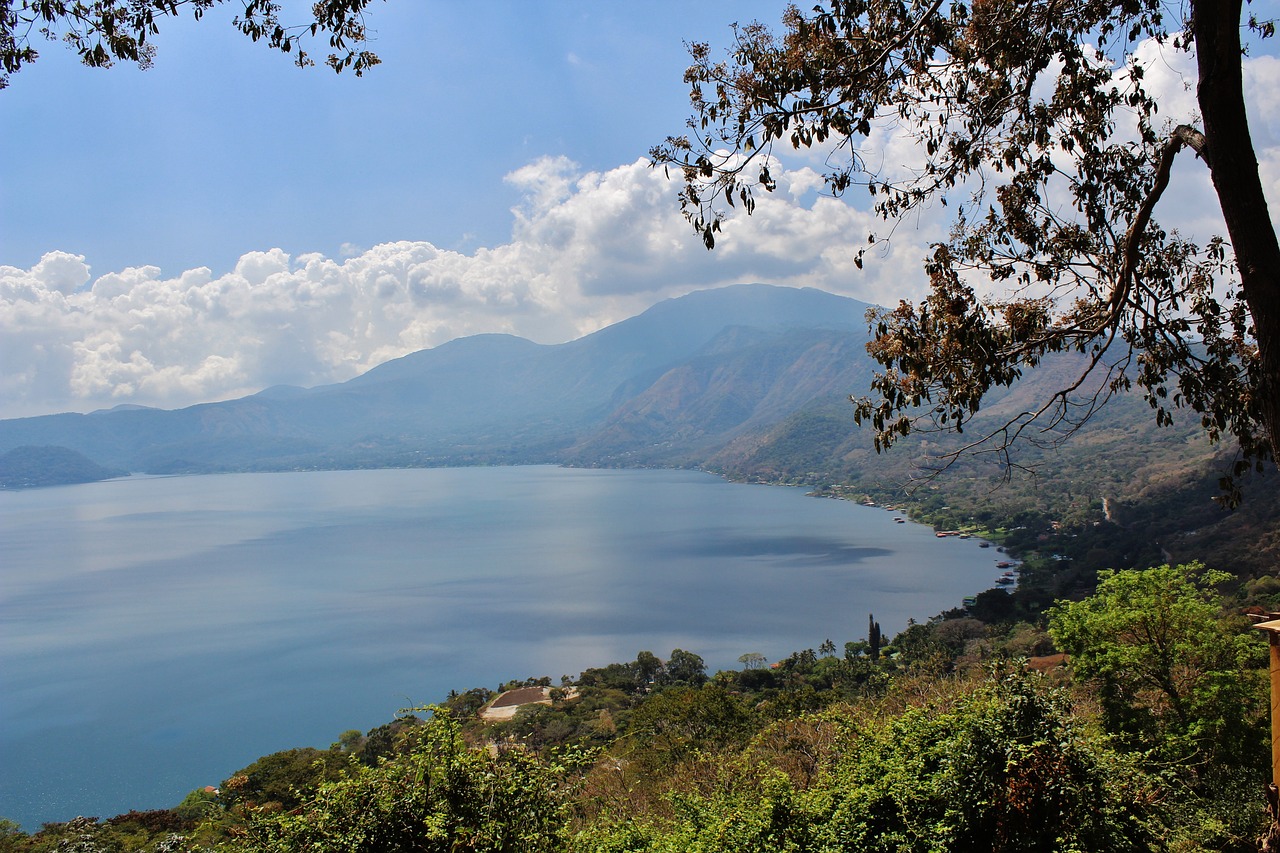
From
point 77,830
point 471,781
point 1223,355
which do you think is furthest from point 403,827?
point 77,830

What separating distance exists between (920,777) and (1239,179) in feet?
12.7

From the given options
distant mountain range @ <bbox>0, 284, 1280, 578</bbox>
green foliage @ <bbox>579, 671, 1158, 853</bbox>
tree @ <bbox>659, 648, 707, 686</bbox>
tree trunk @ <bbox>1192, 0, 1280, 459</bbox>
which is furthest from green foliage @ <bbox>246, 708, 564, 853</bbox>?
tree @ <bbox>659, 648, 707, 686</bbox>

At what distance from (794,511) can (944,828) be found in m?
71.1

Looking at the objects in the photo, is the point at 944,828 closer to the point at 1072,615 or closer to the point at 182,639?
the point at 1072,615

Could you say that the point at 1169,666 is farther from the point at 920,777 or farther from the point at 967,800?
the point at 967,800

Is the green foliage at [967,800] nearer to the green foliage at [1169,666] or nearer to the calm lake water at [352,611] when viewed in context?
the green foliage at [1169,666]

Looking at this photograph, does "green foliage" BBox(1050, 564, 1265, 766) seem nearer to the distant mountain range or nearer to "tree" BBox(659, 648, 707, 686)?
the distant mountain range

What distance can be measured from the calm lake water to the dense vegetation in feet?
19.2

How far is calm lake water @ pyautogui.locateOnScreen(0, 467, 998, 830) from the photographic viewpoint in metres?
24.2

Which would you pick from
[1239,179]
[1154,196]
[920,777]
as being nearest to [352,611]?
[920,777]

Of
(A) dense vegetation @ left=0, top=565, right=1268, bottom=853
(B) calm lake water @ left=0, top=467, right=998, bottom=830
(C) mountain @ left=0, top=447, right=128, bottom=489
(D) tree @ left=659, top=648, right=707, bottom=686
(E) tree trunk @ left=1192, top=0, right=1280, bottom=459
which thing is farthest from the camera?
(C) mountain @ left=0, top=447, right=128, bottom=489

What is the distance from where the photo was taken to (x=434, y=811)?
3939 millimetres

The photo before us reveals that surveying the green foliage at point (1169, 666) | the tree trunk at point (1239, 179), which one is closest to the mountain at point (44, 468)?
the green foliage at point (1169, 666)

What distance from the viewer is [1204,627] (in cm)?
934
